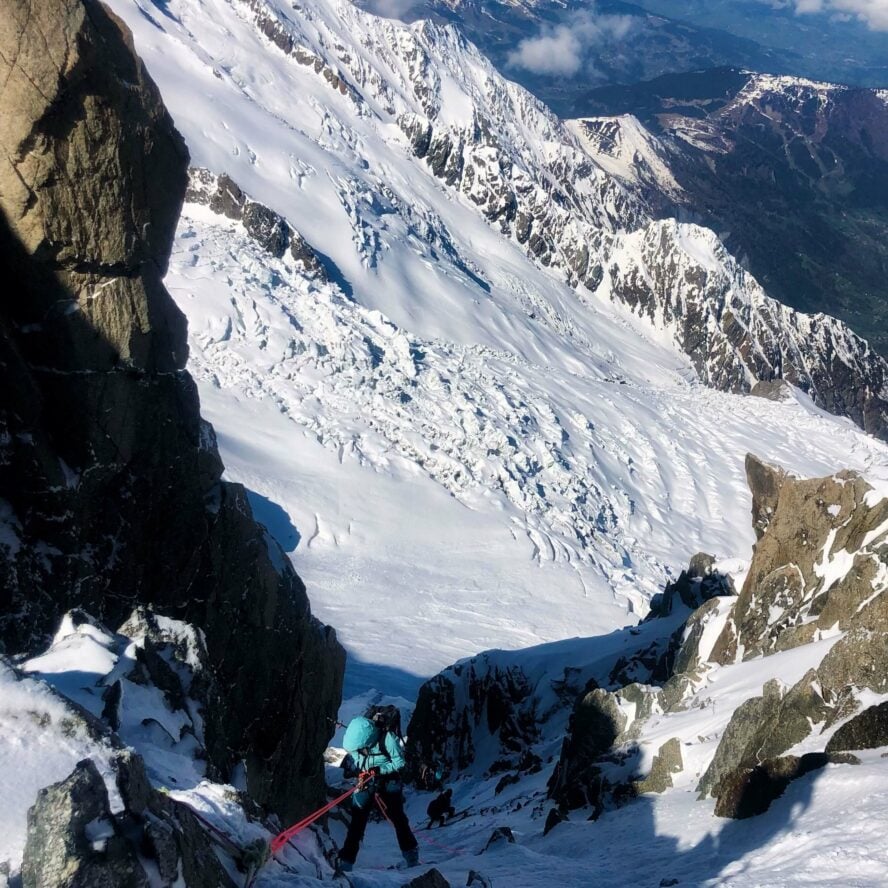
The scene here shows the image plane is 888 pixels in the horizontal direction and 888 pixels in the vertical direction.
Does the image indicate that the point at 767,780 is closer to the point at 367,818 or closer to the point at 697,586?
the point at 367,818


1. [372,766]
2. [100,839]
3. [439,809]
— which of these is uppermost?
[100,839]

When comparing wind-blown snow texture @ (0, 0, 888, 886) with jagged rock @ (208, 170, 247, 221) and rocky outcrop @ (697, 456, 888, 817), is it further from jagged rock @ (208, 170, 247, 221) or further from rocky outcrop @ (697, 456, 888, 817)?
jagged rock @ (208, 170, 247, 221)

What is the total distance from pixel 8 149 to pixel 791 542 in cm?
1902

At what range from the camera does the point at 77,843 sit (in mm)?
4801

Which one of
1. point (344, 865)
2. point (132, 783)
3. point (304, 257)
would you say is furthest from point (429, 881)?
point (304, 257)

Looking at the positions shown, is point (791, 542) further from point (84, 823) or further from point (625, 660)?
point (84, 823)

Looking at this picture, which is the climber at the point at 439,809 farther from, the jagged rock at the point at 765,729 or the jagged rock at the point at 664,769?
the jagged rock at the point at 765,729

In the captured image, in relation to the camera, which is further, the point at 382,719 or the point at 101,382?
the point at 101,382

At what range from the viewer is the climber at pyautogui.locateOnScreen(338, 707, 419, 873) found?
9.30m

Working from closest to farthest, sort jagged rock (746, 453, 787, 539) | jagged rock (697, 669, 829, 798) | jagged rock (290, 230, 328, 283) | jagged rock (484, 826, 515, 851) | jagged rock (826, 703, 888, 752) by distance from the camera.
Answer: jagged rock (826, 703, 888, 752) < jagged rock (697, 669, 829, 798) < jagged rock (484, 826, 515, 851) < jagged rock (746, 453, 787, 539) < jagged rock (290, 230, 328, 283)

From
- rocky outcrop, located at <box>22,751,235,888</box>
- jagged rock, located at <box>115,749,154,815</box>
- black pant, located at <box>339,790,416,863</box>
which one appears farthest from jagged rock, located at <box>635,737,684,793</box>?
jagged rock, located at <box>115,749,154,815</box>

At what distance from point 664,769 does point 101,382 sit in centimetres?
1128

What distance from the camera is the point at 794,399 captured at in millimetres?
118000

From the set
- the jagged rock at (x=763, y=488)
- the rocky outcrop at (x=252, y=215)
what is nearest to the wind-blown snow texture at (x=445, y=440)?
the rocky outcrop at (x=252, y=215)
